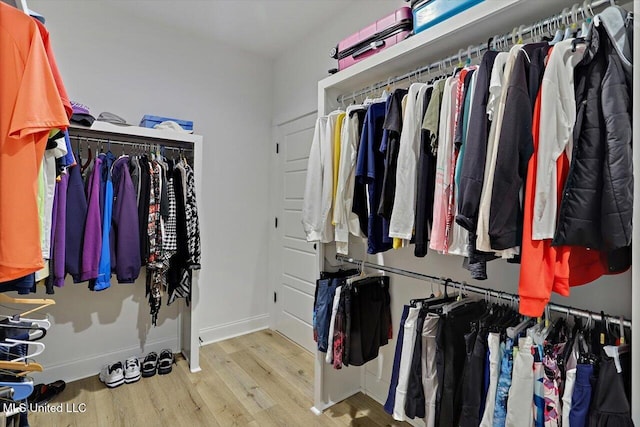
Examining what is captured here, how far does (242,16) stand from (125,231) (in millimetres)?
1893

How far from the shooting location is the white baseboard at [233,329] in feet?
10.2

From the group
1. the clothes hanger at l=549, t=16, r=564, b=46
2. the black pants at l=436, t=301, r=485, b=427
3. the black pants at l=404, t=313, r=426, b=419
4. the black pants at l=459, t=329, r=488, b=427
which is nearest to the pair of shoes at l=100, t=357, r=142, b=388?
the black pants at l=404, t=313, r=426, b=419

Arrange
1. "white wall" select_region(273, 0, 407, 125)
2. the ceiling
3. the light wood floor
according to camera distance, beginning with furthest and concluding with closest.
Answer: the ceiling < "white wall" select_region(273, 0, 407, 125) < the light wood floor

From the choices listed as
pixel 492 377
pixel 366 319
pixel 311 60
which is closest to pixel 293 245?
pixel 366 319

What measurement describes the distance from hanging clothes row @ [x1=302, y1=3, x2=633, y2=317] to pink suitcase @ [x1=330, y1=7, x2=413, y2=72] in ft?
1.52

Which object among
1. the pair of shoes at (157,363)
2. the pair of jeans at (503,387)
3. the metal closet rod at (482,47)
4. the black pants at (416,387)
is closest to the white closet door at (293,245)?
the pair of shoes at (157,363)

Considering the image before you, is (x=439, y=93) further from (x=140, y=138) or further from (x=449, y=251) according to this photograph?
(x=140, y=138)

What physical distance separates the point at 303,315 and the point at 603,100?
2640 mm

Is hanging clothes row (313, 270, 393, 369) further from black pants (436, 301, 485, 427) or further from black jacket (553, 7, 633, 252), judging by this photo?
black jacket (553, 7, 633, 252)

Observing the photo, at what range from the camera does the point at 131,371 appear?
7.75 ft

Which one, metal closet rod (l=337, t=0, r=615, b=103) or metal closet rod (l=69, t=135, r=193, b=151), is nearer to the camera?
metal closet rod (l=337, t=0, r=615, b=103)

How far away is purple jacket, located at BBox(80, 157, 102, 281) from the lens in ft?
6.69

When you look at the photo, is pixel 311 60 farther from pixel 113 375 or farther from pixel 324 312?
pixel 113 375

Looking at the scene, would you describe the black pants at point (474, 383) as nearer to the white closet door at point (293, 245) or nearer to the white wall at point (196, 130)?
the white closet door at point (293, 245)
